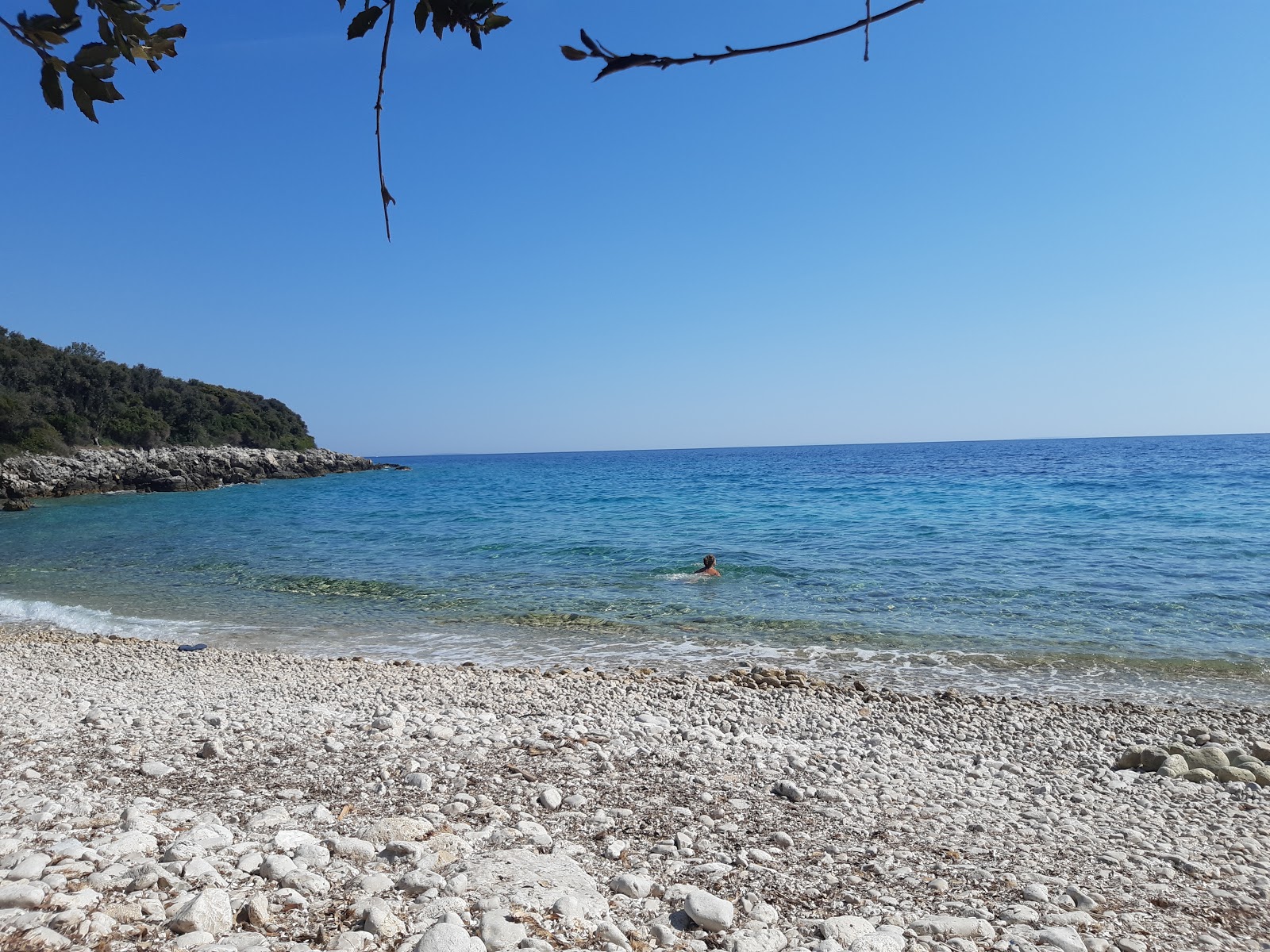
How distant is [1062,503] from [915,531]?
1206 centimetres

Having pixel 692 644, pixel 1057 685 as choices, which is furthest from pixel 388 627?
pixel 1057 685

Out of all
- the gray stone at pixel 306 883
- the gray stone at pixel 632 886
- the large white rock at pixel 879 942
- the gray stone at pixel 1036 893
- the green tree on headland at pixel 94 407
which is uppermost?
the green tree on headland at pixel 94 407

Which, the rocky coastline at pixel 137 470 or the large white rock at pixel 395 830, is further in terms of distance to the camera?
the rocky coastline at pixel 137 470

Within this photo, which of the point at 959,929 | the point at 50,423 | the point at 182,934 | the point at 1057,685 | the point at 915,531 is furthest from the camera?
the point at 50,423

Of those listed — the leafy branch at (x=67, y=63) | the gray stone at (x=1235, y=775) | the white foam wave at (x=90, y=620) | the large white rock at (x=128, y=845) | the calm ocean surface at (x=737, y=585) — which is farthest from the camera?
the white foam wave at (x=90, y=620)

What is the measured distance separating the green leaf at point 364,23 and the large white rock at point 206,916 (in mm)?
3393

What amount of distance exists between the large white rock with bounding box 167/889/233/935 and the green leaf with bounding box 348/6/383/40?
3.39 metres

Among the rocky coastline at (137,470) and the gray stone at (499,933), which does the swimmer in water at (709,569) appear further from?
the rocky coastline at (137,470)

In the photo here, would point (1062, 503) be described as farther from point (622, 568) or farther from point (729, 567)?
point (622, 568)

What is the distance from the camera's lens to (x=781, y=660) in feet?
36.9

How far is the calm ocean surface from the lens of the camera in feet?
37.3

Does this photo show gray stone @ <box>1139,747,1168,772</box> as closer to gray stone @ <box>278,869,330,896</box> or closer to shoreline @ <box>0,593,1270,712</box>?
shoreline @ <box>0,593,1270,712</box>

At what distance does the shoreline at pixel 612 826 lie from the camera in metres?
3.41

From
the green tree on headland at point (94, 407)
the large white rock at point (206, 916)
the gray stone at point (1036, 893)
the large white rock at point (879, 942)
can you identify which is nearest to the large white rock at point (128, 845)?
the large white rock at point (206, 916)
